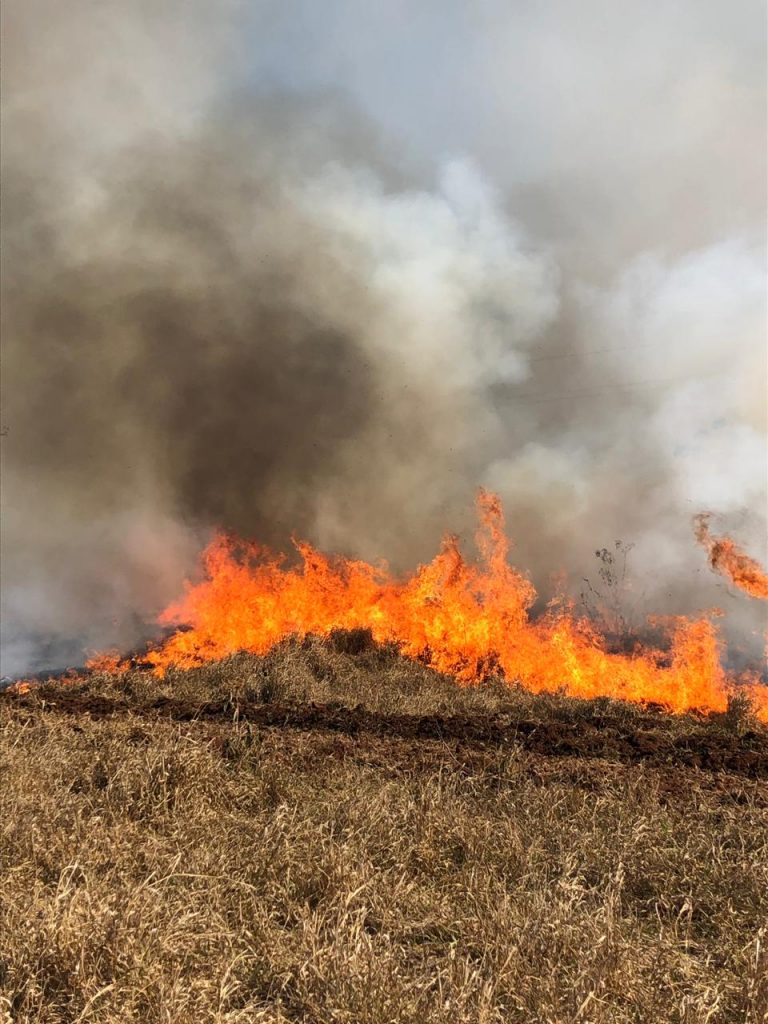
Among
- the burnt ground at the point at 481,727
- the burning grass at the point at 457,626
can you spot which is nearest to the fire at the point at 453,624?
the burning grass at the point at 457,626

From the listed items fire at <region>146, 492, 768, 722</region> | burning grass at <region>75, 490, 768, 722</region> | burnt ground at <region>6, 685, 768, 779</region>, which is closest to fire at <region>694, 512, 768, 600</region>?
burning grass at <region>75, 490, 768, 722</region>

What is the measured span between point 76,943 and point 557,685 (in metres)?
10.4

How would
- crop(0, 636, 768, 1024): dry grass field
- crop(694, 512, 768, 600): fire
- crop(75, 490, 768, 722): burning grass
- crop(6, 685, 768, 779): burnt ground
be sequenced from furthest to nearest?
crop(694, 512, 768, 600): fire < crop(75, 490, 768, 722): burning grass < crop(6, 685, 768, 779): burnt ground < crop(0, 636, 768, 1024): dry grass field

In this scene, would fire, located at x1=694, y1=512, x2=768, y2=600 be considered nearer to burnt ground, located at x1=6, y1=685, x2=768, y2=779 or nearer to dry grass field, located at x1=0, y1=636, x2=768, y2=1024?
burnt ground, located at x1=6, y1=685, x2=768, y2=779

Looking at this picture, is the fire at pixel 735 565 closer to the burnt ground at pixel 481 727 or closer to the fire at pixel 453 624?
the fire at pixel 453 624

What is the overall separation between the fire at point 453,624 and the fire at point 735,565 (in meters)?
1.27

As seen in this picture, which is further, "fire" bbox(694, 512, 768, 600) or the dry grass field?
"fire" bbox(694, 512, 768, 600)

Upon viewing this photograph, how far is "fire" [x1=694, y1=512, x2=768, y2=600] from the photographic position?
1366 cm

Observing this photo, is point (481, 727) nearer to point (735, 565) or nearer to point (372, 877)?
point (372, 877)

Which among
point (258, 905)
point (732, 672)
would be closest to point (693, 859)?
point (258, 905)

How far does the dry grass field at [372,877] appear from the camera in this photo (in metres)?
2.88

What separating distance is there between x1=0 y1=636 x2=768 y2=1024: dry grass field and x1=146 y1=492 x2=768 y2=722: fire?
3.88 meters

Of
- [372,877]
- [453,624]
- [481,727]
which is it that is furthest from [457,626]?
[372,877]

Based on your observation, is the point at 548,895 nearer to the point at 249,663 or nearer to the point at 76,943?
the point at 76,943
